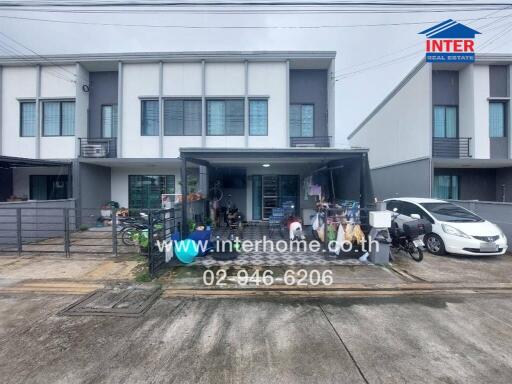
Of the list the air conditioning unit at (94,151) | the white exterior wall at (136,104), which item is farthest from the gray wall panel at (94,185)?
the white exterior wall at (136,104)

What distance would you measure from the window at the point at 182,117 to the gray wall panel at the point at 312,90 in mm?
4253

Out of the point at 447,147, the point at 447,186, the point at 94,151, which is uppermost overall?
the point at 447,147

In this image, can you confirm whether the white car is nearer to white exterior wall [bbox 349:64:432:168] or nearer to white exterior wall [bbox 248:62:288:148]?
white exterior wall [bbox 349:64:432:168]

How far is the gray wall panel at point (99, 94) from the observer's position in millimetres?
11438

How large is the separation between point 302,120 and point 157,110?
6.40 metres

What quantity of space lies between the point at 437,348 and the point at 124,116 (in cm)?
1218

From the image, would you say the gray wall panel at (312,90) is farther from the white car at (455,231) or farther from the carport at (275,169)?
the white car at (455,231)

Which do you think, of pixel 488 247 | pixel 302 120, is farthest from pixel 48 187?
pixel 488 247

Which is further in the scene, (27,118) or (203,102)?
(27,118)

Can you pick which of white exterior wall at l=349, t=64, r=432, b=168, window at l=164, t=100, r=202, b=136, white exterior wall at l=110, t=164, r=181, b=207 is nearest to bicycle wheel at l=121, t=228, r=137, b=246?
white exterior wall at l=110, t=164, r=181, b=207

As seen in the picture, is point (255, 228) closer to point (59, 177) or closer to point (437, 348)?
point (437, 348)

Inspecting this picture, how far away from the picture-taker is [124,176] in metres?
12.0

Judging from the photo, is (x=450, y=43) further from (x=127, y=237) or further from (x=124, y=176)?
(x=124, y=176)

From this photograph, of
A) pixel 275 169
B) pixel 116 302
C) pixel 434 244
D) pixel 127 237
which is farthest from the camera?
→ pixel 275 169
